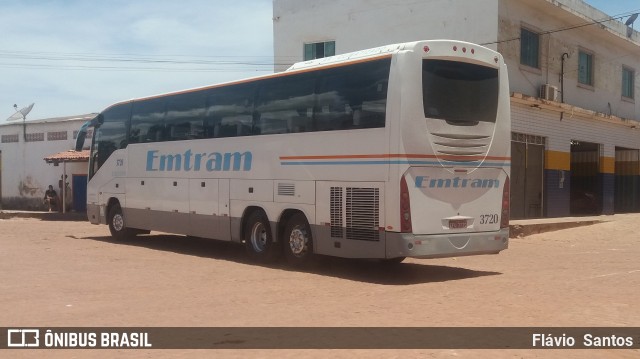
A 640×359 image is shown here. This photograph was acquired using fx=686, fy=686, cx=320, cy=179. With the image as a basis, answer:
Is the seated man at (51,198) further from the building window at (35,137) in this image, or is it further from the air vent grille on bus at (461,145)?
the air vent grille on bus at (461,145)

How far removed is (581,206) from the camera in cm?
2933

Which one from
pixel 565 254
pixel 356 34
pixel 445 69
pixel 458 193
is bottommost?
pixel 565 254

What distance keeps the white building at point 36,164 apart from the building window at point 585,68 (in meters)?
21.5

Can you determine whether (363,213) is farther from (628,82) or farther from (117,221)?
(628,82)

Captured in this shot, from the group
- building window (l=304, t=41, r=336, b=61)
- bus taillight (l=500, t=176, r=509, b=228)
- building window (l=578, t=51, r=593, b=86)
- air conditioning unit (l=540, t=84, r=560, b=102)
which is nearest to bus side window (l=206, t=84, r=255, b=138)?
bus taillight (l=500, t=176, r=509, b=228)

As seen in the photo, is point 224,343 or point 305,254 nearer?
point 224,343

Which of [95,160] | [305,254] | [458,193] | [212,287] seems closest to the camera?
[212,287]

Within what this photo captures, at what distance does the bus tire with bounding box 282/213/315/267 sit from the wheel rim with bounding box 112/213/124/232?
697cm

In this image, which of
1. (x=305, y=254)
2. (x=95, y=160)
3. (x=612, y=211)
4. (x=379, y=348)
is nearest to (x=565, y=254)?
(x=305, y=254)

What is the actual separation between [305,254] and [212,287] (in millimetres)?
2381

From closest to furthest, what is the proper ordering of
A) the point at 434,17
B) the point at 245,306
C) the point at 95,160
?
the point at 245,306 < the point at 95,160 < the point at 434,17

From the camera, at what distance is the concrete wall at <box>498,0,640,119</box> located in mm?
22484

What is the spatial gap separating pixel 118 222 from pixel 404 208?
1026 cm

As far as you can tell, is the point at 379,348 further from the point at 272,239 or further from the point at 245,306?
the point at 272,239
